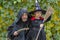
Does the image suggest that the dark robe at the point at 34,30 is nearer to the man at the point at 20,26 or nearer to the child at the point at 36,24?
the child at the point at 36,24

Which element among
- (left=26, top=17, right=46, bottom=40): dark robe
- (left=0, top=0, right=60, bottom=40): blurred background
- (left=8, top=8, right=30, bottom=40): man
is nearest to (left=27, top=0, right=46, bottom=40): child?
(left=26, top=17, right=46, bottom=40): dark robe

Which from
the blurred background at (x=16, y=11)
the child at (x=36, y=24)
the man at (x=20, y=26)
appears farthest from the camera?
the blurred background at (x=16, y=11)

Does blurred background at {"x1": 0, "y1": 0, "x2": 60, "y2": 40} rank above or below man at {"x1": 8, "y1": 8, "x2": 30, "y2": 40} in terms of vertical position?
below

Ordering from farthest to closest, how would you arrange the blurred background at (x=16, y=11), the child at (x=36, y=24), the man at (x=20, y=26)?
1. the blurred background at (x=16, y=11)
2. the child at (x=36, y=24)
3. the man at (x=20, y=26)

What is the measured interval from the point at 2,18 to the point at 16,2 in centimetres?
43

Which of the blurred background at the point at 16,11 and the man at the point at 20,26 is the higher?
the man at the point at 20,26

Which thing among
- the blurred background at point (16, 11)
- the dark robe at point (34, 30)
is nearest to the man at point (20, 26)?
the dark robe at point (34, 30)

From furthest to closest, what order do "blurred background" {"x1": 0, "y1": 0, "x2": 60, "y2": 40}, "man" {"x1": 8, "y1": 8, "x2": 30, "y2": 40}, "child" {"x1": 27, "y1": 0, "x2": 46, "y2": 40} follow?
"blurred background" {"x1": 0, "y1": 0, "x2": 60, "y2": 40} < "child" {"x1": 27, "y1": 0, "x2": 46, "y2": 40} < "man" {"x1": 8, "y1": 8, "x2": 30, "y2": 40}

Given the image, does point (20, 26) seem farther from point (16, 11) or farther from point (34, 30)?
point (16, 11)

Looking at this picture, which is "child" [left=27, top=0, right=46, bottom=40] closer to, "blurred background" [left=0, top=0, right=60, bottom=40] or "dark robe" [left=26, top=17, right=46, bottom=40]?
"dark robe" [left=26, top=17, right=46, bottom=40]

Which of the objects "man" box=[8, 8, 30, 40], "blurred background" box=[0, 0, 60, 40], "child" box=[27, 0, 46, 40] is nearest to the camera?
"man" box=[8, 8, 30, 40]

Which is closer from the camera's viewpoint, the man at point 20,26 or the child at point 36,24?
the man at point 20,26

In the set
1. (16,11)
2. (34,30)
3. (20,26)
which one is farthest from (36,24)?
(16,11)

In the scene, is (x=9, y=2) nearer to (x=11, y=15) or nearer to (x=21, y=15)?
(x=11, y=15)
